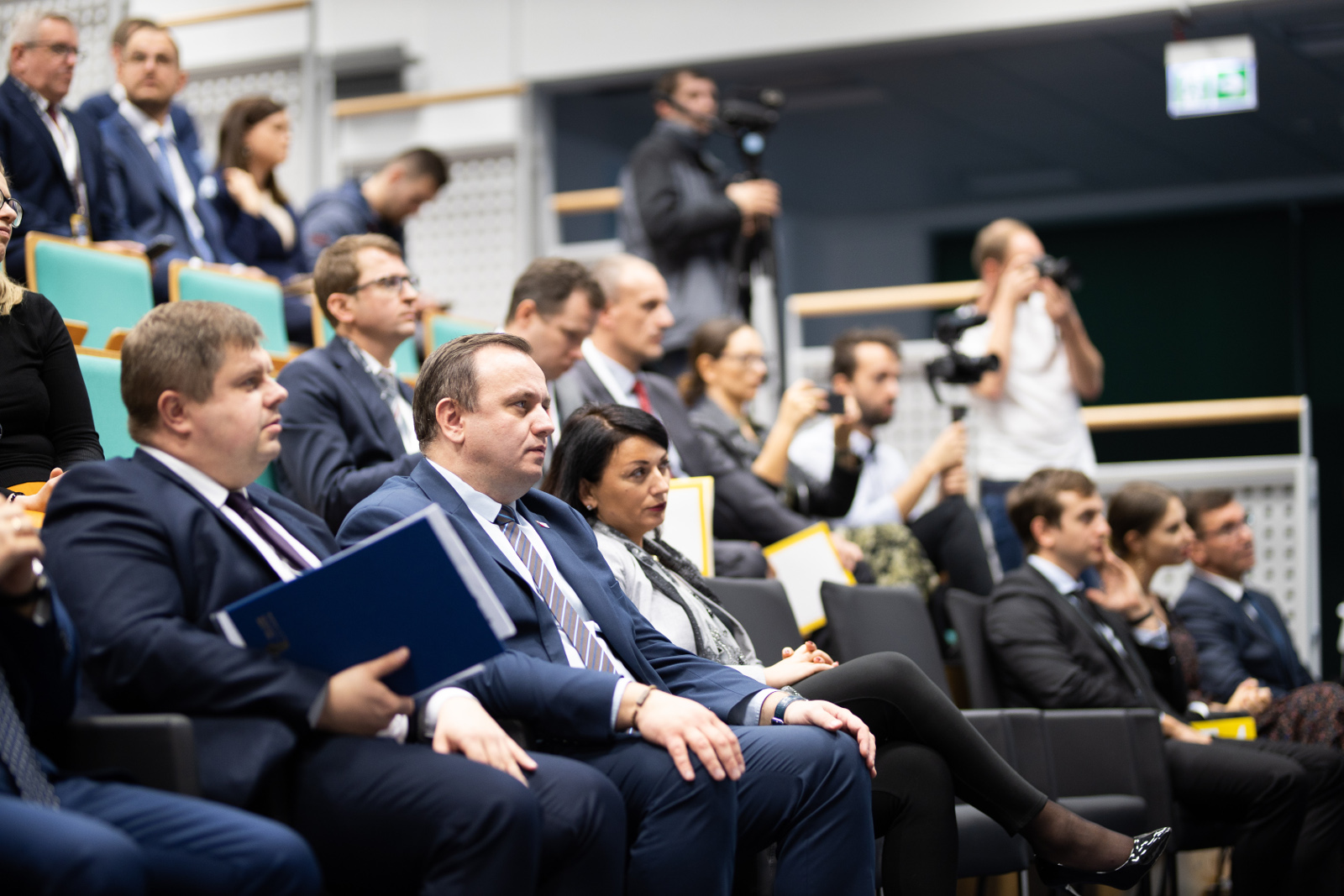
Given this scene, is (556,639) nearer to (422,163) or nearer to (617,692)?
(617,692)

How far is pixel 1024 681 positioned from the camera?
127 inches

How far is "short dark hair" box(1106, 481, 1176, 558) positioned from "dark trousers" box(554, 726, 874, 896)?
2339 millimetres

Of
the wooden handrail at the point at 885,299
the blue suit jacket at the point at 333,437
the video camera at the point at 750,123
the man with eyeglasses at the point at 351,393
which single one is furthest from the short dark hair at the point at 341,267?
the wooden handrail at the point at 885,299

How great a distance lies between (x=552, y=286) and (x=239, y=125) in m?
2.01

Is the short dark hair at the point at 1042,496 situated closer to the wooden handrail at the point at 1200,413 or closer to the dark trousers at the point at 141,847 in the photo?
the wooden handrail at the point at 1200,413

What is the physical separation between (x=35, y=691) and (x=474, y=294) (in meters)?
5.40

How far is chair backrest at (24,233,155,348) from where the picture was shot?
10.8 ft

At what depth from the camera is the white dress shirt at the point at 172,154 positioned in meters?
4.31

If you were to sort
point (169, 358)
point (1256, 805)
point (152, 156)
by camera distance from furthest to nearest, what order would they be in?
point (152, 156) < point (1256, 805) < point (169, 358)

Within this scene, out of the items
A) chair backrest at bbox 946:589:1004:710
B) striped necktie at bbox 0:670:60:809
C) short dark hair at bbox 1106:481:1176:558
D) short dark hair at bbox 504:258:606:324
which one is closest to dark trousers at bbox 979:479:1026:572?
short dark hair at bbox 1106:481:1176:558

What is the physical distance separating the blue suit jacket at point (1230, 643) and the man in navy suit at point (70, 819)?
3360 mm

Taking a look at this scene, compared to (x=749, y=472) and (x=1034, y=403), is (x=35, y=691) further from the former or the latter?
(x=1034, y=403)

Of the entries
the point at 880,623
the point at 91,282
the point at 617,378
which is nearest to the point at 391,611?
the point at 880,623

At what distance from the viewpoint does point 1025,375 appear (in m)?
4.40
